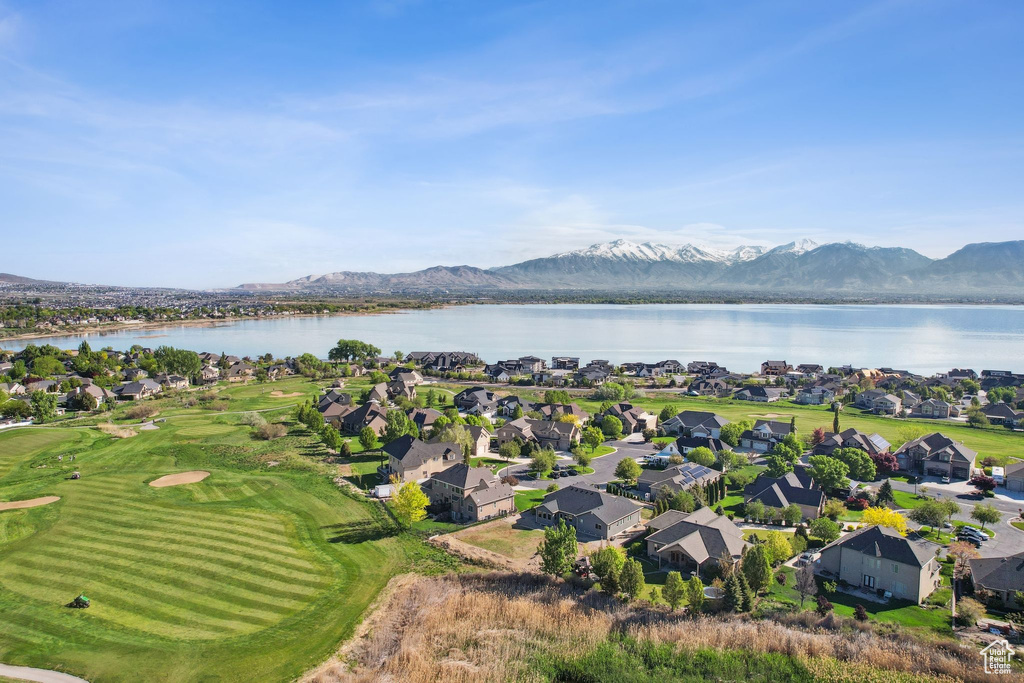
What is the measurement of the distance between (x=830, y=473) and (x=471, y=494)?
20.6 m

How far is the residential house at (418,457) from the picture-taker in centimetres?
3575

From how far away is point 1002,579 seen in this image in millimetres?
21656

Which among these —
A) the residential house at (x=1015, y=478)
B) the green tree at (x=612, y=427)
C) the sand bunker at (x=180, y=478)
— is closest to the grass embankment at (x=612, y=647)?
the sand bunker at (x=180, y=478)

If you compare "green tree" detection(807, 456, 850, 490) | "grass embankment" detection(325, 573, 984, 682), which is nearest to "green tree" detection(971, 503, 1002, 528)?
"green tree" detection(807, 456, 850, 490)

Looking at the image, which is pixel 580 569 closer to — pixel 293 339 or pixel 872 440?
pixel 872 440

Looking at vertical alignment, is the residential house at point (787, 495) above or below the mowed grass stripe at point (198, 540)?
above

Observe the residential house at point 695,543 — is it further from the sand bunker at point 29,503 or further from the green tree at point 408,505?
the sand bunker at point 29,503

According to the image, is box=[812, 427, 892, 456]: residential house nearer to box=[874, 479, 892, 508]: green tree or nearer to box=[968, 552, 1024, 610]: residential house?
box=[874, 479, 892, 508]: green tree

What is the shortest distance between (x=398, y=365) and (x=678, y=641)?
69.9 meters

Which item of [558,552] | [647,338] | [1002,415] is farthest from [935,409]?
[647,338]

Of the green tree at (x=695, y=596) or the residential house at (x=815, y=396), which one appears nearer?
the green tree at (x=695, y=596)

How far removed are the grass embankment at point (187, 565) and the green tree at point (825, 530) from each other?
17.6m

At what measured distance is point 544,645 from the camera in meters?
19.5

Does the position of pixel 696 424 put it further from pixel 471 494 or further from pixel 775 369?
pixel 775 369
